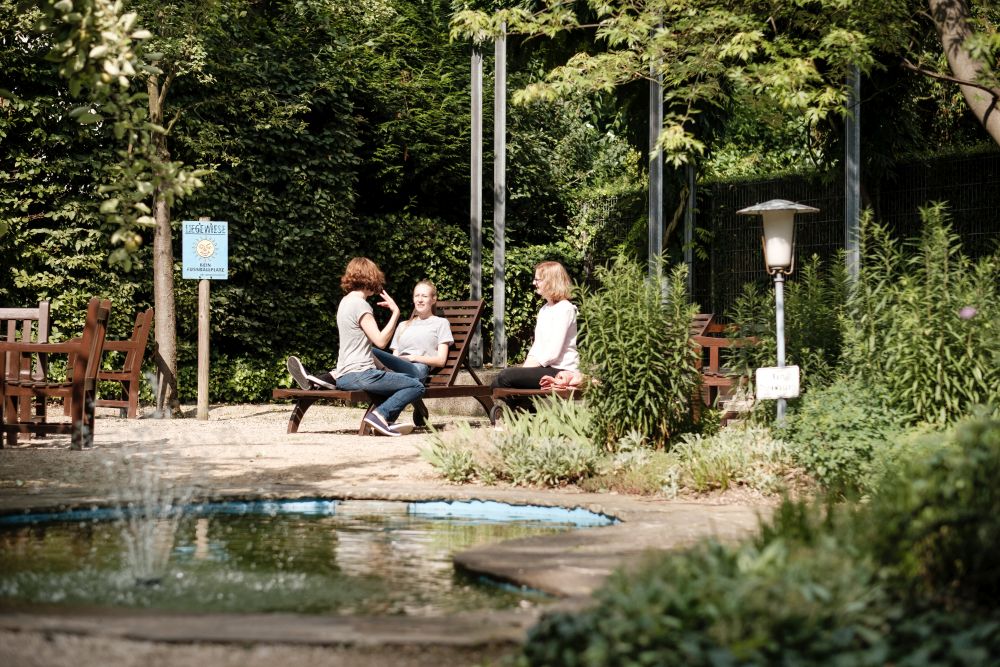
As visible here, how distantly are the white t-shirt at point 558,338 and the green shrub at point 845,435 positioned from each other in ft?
9.90

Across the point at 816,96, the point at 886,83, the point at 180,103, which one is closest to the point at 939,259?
the point at 816,96

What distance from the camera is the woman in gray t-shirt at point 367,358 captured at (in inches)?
376

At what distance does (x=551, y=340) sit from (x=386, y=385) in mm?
1353

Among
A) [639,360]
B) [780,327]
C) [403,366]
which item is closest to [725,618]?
[639,360]

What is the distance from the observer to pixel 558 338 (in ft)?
30.0

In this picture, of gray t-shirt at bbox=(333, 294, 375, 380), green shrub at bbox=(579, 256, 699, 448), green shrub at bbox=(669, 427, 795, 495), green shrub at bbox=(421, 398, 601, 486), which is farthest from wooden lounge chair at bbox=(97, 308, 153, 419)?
green shrub at bbox=(669, 427, 795, 495)

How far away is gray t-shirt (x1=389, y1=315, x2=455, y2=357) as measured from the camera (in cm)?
1014

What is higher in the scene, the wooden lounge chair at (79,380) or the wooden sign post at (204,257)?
the wooden sign post at (204,257)

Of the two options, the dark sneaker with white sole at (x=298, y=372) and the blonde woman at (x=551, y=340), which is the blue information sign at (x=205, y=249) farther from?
the blonde woman at (x=551, y=340)

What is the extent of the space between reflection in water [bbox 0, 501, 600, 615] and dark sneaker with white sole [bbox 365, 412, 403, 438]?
145 inches

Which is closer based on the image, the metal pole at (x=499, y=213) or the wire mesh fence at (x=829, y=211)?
the wire mesh fence at (x=829, y=211)

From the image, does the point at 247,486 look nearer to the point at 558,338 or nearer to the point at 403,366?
the point at 558,338

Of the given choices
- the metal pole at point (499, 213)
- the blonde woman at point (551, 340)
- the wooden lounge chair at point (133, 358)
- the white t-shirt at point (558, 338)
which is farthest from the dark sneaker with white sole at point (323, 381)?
the metal pole at point (499, 213)

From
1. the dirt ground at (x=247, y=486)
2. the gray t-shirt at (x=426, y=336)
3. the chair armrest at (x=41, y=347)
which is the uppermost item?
the gray t-shirt at (x=426, y=336)
